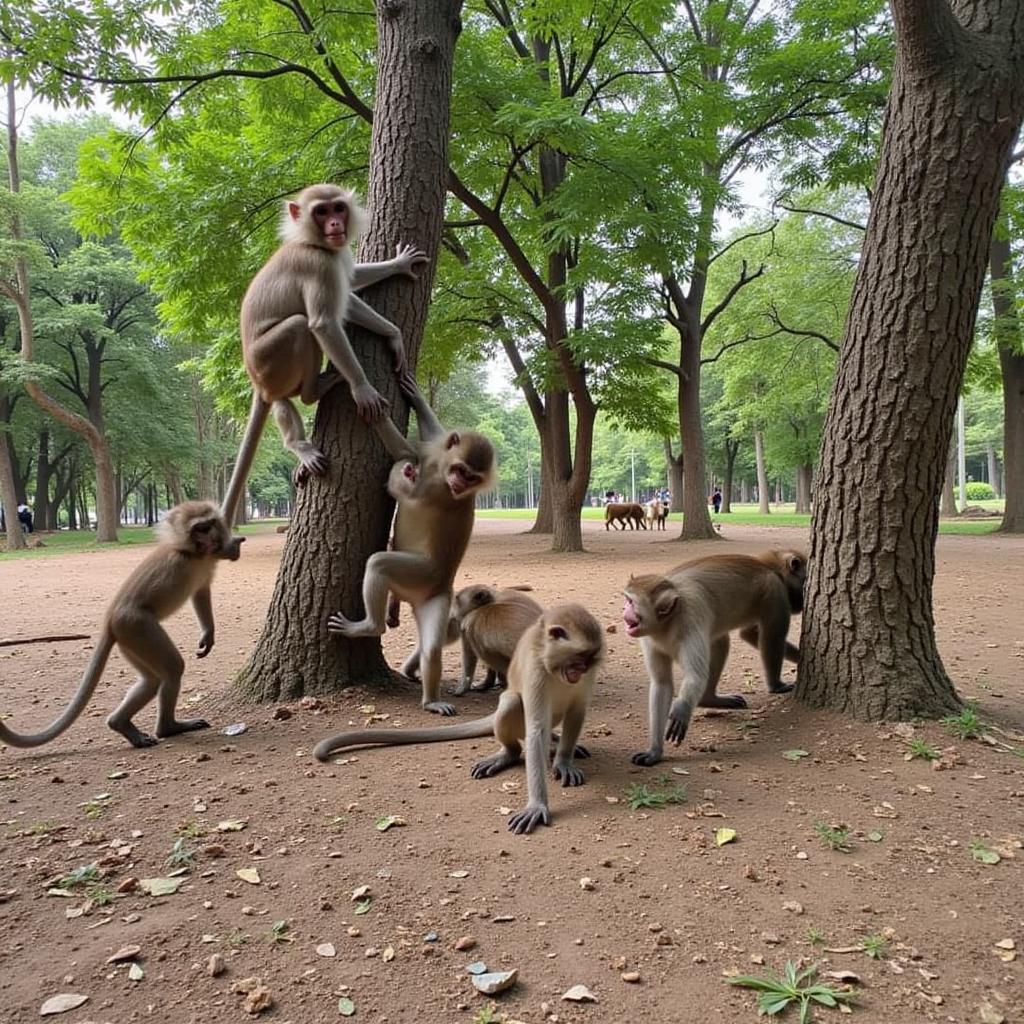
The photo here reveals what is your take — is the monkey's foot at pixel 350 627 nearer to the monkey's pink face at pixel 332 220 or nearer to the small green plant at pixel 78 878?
the small green plant at pixel 78 878

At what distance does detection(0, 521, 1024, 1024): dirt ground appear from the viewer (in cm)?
256

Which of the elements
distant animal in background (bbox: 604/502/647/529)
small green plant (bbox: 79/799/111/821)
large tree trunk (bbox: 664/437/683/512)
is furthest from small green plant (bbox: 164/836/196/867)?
large tree trunk (bbox: 664/437/683/512)

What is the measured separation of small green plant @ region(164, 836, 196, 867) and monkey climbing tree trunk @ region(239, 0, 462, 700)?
6.29 ft

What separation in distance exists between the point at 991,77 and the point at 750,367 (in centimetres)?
3007

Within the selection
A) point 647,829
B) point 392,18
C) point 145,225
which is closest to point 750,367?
point 145,225

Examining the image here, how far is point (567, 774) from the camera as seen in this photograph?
4.31 meters

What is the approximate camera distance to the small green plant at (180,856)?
11.2 feet

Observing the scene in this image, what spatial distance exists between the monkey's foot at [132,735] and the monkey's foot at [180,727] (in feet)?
0.34

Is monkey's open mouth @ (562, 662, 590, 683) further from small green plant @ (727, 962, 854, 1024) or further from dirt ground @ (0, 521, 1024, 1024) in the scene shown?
small green plant @ (727, 962, 854, 1024)

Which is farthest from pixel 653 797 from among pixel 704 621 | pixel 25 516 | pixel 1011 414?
pixel 25 516

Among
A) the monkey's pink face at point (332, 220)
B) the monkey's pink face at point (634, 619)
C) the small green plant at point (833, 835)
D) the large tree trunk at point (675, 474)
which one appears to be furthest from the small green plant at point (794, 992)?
the large tree trunk at point (675, 474)

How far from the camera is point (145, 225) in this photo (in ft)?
44.5

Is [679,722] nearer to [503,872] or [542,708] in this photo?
[542,708]

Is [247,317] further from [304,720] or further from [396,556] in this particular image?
[304,720]
